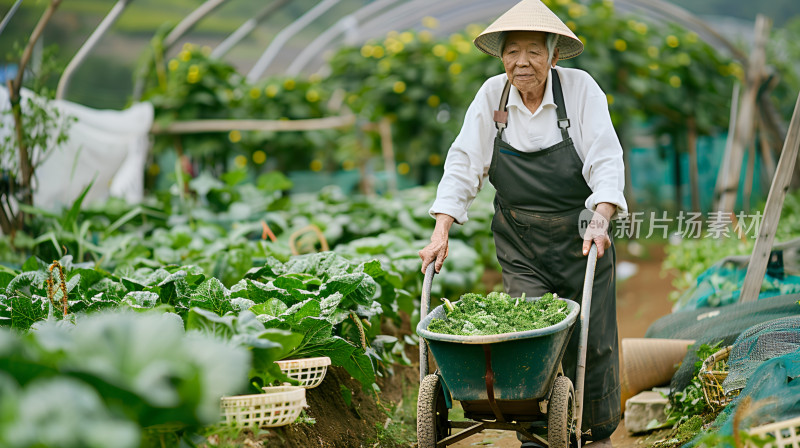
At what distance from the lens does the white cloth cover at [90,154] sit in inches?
179

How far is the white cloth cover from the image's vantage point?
14.9 feet

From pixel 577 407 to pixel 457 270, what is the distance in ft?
7.47

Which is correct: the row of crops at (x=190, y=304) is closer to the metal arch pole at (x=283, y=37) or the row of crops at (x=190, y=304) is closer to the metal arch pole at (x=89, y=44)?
the metal arch pole at (x=89, y=44)

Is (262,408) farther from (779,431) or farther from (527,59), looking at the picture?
(527,59)


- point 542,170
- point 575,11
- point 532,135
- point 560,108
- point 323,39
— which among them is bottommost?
point 542,170

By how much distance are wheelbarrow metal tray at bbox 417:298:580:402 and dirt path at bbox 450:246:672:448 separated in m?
1.11

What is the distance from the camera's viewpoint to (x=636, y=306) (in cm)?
632

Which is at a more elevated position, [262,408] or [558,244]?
[558,244]

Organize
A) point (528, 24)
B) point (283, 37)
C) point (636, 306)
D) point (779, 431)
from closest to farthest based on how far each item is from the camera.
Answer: point (779, 431) < point (528, 24) < point (636, 306) < point (283, 37)

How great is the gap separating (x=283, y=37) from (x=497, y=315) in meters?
7.81

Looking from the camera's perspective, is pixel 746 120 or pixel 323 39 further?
pixel 323 39

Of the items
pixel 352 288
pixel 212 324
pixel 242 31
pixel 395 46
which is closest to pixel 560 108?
pixel 352 288

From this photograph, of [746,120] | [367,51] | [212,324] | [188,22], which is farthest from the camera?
[367,51]

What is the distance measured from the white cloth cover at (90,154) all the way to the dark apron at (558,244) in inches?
95.2
